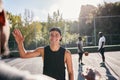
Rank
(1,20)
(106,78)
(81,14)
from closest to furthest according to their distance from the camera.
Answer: (1,20)
(106,78)
(81,14)

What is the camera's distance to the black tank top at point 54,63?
4777mm

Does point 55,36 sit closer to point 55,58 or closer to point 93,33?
point 55,58

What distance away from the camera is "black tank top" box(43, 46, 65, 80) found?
4777mm

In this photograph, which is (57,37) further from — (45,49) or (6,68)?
(6,68)

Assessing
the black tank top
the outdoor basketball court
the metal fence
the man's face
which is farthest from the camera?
the metal fence

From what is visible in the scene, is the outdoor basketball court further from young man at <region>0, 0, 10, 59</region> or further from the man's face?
young man at <region>0, 0, 10, 59</region>

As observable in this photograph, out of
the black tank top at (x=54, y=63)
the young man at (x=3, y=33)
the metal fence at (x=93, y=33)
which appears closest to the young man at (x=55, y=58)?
the black tank top at (x=54, y=63)

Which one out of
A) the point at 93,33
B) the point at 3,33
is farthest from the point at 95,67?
the point at 93,33

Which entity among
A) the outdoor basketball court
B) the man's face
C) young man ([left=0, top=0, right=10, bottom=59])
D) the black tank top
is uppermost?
young man ([left=0, top=0, right=10, bottom=59])

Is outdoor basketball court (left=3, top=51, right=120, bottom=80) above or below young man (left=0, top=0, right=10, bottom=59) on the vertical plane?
below

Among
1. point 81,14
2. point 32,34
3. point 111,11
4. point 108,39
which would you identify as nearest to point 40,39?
point 32,34

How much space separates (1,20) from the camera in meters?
0.88

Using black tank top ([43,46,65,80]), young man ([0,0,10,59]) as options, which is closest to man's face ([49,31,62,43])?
black tank top ([43,46,65,80])

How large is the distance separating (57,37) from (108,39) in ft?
136
